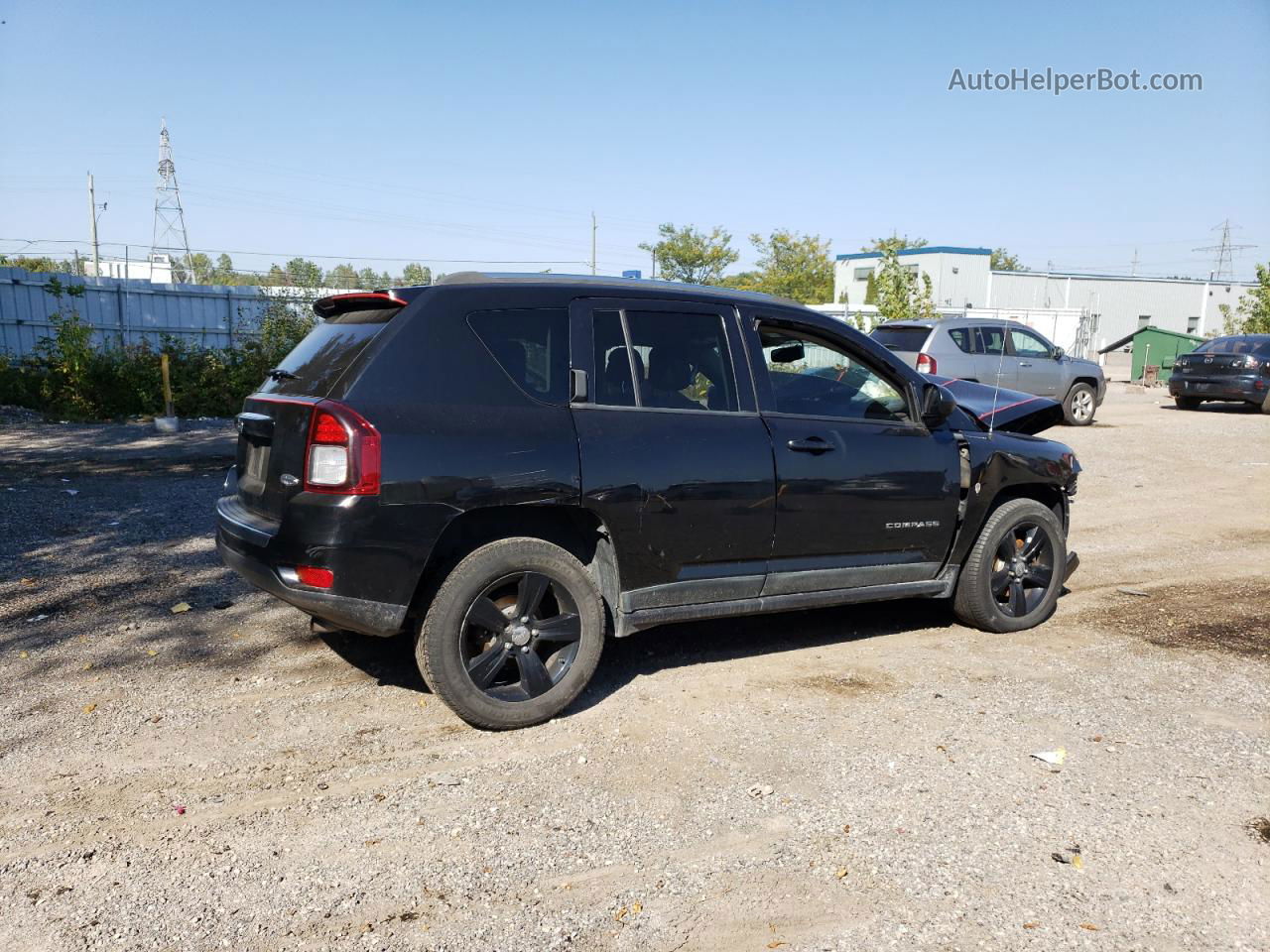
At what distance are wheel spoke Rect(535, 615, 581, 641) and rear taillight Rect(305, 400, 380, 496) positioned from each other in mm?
953

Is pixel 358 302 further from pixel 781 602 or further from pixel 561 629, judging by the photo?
pixel 781 602

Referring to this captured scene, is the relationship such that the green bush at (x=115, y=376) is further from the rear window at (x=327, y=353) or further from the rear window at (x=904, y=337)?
the rear window at (x=327, y=353)

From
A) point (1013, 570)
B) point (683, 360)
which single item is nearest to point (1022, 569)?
point (1013, 570)

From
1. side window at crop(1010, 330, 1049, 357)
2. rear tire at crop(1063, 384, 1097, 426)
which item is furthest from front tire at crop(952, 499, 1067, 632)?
rear tire at crop(1063, 384, 1097, 426)

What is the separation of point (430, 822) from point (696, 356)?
2.41 meters

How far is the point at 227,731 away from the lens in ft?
13.9

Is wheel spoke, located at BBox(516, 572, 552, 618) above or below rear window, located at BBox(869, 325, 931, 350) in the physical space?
below

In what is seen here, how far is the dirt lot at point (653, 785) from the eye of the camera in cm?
300

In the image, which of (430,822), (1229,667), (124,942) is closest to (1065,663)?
(1229,667)

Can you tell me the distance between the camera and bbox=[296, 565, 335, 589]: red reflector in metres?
3.96

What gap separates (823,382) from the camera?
520 cm

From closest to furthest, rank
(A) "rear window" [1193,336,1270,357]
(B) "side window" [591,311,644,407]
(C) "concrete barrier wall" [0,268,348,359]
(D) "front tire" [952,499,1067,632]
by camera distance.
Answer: (B) "side window" [591,311,644,407] → (D) "front tire" [952,499,1067,632] → (C) "concrete barrier wall" [0,268,348,359] → (A) "rear window" [1193,336,1270,357]

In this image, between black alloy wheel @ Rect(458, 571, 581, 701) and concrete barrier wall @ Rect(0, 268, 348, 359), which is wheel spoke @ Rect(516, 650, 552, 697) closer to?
black alloy wheel @ Rect(458, 571, 581, 701)

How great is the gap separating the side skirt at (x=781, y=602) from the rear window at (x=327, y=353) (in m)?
1.61
